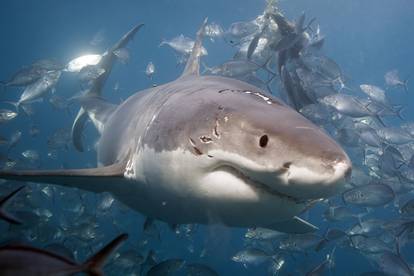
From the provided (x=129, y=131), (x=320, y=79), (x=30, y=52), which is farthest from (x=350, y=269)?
(x=30, y=52)

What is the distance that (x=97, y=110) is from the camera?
7.80m

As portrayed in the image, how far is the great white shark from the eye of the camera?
6.77ft

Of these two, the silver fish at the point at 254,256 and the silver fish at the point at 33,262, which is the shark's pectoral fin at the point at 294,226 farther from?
the silver fish at the point at 254,256

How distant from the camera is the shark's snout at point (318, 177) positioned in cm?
195

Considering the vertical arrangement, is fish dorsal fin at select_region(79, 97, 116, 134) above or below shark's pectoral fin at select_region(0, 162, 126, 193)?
below

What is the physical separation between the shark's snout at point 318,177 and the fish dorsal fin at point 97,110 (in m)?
5.49

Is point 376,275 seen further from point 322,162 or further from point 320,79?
point 322,162

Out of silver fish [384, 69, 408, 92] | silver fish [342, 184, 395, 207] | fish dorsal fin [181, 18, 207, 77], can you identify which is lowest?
silver fish [384, 69, 408, 92]

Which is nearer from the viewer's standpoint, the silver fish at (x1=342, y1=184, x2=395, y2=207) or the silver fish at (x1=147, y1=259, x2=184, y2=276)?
the silver fish at (x1=147, y1=259, x2=184, y2=276)

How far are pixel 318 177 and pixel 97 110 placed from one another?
21.4 ft

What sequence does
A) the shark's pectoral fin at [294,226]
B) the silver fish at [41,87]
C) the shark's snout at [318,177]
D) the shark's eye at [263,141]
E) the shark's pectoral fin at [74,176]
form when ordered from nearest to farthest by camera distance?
the shark's snout at [318,177], the shark's eye at [263,141], the shark's pectoral fin at [74,176], the shark's pectoral fin at [294,226], the silver fish at [41,87]

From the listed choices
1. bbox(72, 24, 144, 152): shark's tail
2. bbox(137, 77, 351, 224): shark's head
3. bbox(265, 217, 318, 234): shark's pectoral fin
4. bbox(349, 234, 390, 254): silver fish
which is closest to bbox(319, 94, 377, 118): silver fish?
bbox(349, 234, 390, 254): silver fish

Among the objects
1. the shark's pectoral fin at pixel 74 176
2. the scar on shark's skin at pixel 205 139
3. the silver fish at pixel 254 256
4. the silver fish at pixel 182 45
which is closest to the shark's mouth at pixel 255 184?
the scar on shark's skin at pixel 205 139

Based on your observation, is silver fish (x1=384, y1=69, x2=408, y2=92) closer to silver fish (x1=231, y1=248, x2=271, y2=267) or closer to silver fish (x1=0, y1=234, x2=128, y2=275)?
silver fish (x1=231, y1=248, x2=271, y2=267)
